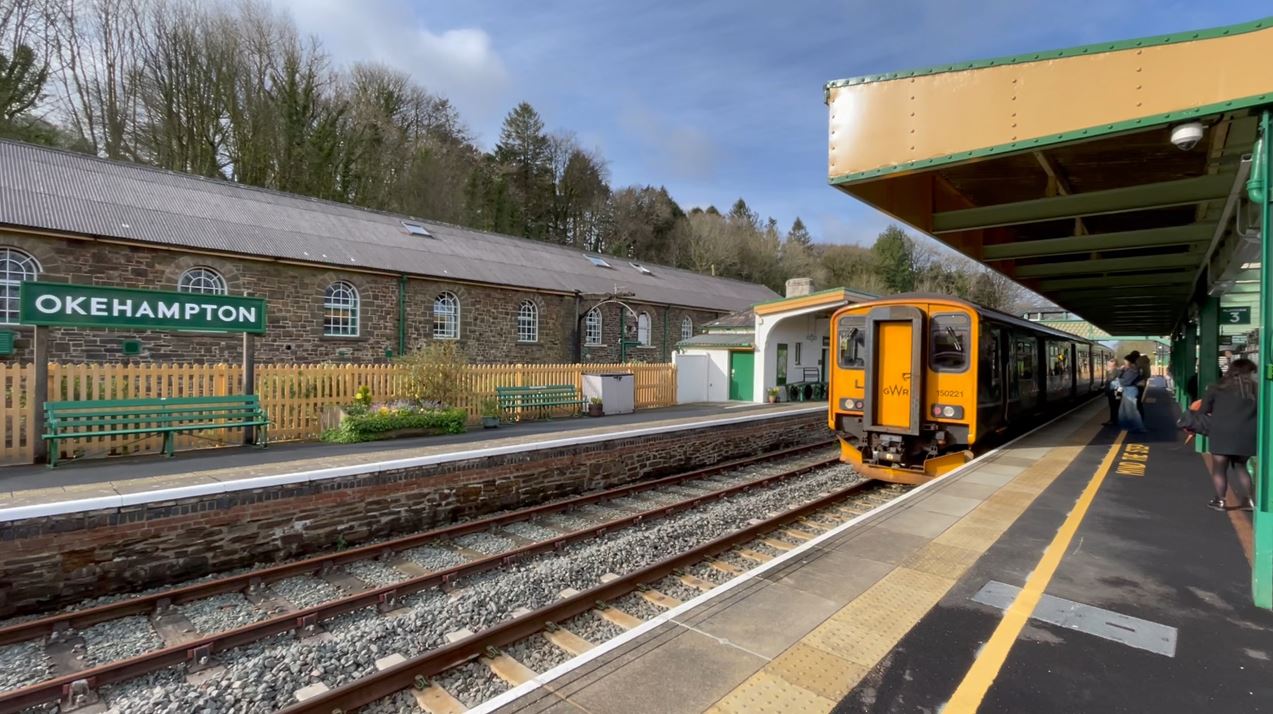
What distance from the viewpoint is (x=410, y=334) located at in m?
18.7

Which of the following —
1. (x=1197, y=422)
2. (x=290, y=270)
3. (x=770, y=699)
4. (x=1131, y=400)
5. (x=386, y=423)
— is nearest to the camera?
(x=770, y=699)

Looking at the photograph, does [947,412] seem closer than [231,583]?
No

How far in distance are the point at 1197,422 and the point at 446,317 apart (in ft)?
61.8

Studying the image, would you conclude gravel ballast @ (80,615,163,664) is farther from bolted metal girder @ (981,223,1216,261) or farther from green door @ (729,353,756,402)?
green door @ (729,353,756,402)

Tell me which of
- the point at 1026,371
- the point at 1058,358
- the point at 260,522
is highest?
the point at 1058,358

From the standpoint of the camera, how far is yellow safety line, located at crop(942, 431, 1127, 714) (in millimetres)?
2816

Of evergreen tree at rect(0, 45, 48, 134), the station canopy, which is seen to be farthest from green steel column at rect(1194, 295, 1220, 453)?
evergreen tree at rect(0, 45, 48, 134)

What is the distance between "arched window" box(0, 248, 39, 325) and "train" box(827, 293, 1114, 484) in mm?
17237

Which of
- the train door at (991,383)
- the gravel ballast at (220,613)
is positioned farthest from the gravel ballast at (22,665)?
the train door at (991,383)

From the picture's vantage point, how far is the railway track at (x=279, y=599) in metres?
4.00

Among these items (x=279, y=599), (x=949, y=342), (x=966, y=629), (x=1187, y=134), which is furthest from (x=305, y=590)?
(x=949, y=342)

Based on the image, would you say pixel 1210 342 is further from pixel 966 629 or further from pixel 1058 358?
pixel 966 629

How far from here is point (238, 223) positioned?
1636 cm

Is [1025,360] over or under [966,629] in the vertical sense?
over
